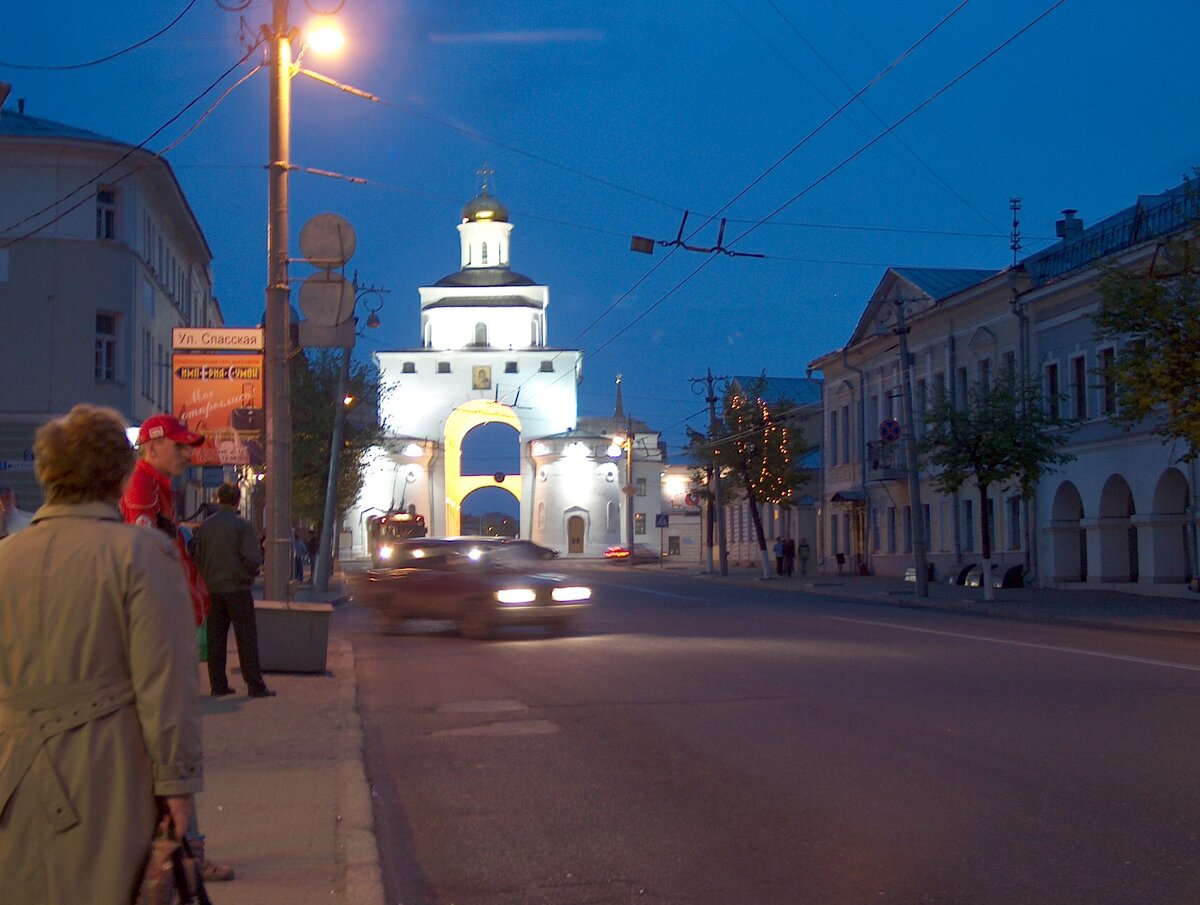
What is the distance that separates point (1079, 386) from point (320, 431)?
909 inches

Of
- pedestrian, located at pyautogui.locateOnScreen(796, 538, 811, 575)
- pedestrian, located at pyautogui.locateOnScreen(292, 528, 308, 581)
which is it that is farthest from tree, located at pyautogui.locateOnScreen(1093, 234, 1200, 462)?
pedestrian, located at pyautogui.locateOnScreen(796, 538, 811, 575)

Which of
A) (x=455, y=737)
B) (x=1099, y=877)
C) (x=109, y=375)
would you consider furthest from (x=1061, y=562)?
(x=1099, y=877)

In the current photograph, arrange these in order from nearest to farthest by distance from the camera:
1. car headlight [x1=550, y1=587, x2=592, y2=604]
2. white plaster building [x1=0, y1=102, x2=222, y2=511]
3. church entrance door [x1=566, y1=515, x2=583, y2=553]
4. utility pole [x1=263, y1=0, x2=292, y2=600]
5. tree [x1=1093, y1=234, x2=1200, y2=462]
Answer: utility pole [x1=263, y1=0, x2=292, y2=600] → car headlight [x1=550, y1=587, x2=592, y2=604] → tree [x1=1093, y1=234, x2=1200, y2=462] → white plaster building [x1=0, y1=102, x2=222, y2=511] → church entrance door [x1=566, y1=515, x2=583, y2=553]

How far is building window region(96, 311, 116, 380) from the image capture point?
39.3 m

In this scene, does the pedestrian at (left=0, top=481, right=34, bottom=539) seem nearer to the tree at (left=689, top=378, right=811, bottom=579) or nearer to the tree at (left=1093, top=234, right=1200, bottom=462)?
the tree at (left=1093, top=234, right=1200, bottom=462)

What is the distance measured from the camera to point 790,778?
9.09m

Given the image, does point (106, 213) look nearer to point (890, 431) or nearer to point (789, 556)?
point (890, 431)

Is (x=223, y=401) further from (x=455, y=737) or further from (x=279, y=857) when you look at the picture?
(x=279, y=857)

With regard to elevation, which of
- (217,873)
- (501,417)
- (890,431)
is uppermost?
(501,417)

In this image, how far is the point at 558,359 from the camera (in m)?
105

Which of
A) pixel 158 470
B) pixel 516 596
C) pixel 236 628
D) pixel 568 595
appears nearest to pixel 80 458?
pixel 158 470

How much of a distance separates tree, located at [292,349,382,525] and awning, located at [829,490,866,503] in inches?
710

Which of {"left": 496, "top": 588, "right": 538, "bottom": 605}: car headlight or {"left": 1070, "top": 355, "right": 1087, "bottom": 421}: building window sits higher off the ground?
{"left": 1070, "top": 355, "right": 1087, "bottom": 421}: building window

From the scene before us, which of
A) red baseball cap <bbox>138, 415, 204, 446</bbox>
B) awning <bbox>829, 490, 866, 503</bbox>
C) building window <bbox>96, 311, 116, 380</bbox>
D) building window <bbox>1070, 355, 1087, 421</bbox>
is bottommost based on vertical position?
red baseball cap <bbox>138, 415, 204, 446</bbox>
